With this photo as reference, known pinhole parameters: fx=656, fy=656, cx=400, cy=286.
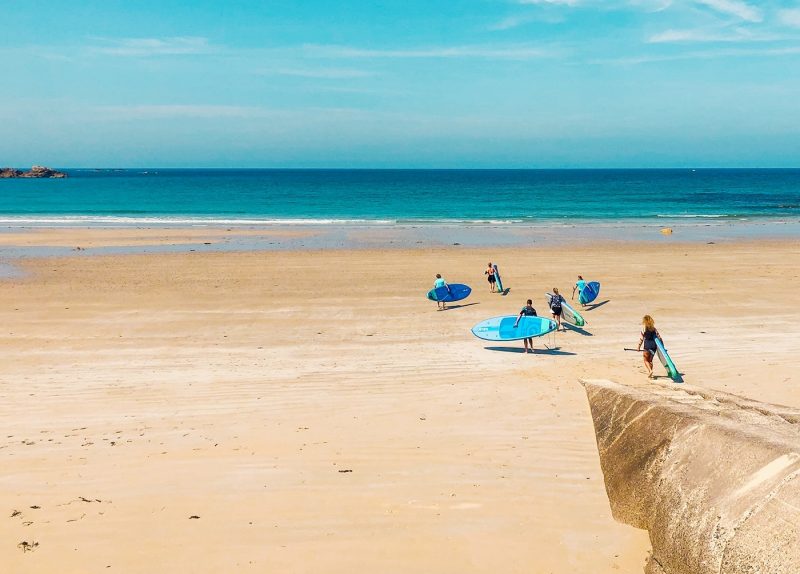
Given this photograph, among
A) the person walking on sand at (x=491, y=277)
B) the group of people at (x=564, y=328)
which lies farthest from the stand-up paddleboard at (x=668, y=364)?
the person walking on sand at (x=491, y=277)

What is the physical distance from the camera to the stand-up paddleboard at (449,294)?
19094mm

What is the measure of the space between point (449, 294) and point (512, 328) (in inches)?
194

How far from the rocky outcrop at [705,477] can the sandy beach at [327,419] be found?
0.54 meters

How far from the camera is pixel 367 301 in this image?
20.2 metres

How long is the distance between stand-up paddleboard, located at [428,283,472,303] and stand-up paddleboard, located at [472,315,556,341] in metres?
3.95

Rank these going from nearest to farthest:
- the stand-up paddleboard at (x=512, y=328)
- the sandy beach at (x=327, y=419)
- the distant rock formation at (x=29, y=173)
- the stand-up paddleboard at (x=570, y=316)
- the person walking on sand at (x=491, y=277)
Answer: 1. the sandy beach at (x=327, y=419)
2. the stand-up paddleboard at (x=512, y=328)
3. the stand-up paddleboard at (x=570, y=316)
4. the person walking on sand at (x=491, y=277)
5. the distant rock formation at (x=29, y=173)

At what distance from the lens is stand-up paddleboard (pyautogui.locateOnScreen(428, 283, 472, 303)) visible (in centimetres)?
1909

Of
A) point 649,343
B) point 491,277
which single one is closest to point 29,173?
point 491,277

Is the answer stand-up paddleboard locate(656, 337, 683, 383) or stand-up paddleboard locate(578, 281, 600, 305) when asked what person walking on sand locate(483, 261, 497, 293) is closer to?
stand-up paddleboard locate(578, 281, 600, 305)

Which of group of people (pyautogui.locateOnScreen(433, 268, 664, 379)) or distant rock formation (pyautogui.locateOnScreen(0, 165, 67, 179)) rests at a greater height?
distant rock formation (pyautogui.locateOnScreen(0, 165, 67, 179))

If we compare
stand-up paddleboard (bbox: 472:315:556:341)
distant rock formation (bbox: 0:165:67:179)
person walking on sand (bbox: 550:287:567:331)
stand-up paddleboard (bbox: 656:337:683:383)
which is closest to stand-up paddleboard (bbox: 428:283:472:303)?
person walking on sand (bbox: 550:287:567:331)

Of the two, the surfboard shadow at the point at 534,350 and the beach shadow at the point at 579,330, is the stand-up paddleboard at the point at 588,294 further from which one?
the surfboard shadow at the point at 534,350

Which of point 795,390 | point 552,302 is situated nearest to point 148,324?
point 552,302

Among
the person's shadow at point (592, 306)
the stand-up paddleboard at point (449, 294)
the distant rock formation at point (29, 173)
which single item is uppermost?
the distant rock formation at point (29, 173)
